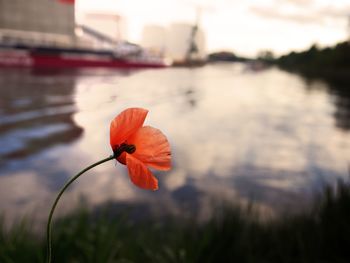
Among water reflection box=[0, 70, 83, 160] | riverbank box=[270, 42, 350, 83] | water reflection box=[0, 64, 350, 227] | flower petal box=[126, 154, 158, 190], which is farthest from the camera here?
riverbank box=[270, 42, 350, 83]

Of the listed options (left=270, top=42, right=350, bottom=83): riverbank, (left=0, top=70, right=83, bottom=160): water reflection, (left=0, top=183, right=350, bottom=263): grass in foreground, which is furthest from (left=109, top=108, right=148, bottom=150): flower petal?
(left=270, top=42, right=350, bottom=83): riverbank

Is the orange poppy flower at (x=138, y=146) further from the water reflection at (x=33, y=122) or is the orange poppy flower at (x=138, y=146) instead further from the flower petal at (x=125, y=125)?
the water reflection at (x=33, y=122)

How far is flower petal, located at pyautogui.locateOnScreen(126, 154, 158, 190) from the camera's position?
35.5 inches

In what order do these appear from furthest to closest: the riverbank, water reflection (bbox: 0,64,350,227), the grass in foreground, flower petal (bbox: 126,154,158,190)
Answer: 1. the riverbank
2. water reflection (bbox: 0,64,350,227)
3. the grass in foreground
4. flower petal (bbox: 126,154,158,190)

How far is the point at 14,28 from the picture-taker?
5584cm

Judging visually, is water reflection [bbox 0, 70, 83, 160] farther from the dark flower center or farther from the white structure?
the white structure

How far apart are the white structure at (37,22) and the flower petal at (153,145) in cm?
5714

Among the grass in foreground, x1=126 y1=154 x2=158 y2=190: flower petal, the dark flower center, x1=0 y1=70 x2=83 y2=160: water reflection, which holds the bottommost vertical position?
x1=0 y1=70 x2=83 y2=160: water reflection

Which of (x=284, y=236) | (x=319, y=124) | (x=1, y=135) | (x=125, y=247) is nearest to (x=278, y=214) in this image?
(x=284, y=236)

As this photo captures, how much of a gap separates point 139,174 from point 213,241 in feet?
16.2

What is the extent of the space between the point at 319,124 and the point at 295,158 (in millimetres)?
12818

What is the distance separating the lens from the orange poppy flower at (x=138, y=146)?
91 cm

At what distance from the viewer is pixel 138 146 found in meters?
0.99

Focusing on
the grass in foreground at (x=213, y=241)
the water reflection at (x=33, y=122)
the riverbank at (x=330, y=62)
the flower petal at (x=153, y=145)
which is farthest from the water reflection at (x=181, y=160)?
the riverbank at (x=330, y=62)
